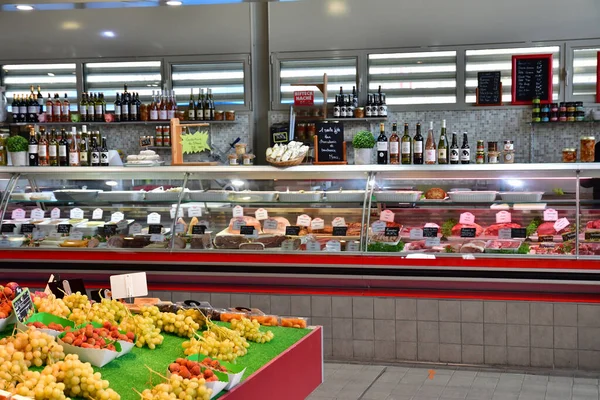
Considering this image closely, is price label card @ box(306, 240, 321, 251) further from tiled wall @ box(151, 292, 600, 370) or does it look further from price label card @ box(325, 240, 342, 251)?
tiled wall @ box(151, 292, 600, 370)

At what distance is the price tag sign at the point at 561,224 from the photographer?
19.0 ft

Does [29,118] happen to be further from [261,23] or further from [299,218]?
[299,218]

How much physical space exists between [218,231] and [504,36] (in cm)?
402

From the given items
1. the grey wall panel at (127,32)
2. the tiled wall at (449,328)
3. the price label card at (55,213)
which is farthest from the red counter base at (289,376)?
the grey wall panel at (127,32)

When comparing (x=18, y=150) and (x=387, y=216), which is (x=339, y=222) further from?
(x=18, y=150)

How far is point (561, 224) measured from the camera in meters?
5.80

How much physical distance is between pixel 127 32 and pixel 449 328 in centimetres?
549

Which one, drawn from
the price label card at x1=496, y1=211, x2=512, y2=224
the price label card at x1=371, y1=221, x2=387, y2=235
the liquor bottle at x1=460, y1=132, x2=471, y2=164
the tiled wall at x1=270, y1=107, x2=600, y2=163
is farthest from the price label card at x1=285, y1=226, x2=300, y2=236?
the tiled wall at x1=270, y1=107, x2=600, y2=163

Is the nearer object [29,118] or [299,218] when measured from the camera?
[299,218]

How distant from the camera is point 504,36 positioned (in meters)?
8.22

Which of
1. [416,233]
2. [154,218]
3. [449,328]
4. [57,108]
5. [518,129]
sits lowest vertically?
[449,328]

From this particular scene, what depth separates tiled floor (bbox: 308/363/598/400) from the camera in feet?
17.0

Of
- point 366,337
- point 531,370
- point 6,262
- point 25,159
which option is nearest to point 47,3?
point 25,159

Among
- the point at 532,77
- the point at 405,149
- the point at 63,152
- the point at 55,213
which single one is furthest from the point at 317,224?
the point at 532,77
